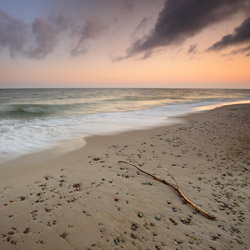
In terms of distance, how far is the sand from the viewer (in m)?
2.51

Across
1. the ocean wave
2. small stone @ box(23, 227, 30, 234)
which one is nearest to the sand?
small stone @ box(23, 227, 30, 234)

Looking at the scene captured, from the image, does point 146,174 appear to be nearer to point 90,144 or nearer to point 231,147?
point 90,144

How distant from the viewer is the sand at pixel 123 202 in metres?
2.51

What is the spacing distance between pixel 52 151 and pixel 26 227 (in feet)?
13.1

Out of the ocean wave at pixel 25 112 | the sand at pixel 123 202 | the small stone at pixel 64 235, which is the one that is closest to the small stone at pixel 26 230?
the sand at pixel 123 202

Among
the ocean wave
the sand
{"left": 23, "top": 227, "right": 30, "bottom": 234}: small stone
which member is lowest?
the ocean wave

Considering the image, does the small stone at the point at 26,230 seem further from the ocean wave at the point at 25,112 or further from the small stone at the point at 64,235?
the ocean wave at the point at 25,112

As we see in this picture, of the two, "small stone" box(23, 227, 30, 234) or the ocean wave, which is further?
the ocean wave

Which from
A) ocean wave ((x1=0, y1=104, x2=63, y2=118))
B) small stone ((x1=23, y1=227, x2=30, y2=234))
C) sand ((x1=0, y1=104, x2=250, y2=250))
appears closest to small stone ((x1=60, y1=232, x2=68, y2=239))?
sand ((x1=0, y1=104, x2=250, y2=250))

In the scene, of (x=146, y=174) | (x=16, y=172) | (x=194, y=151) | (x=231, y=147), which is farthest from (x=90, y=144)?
(x=231, y=147)

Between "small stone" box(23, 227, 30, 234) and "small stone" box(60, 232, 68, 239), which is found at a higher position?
"small stone" box(23, 227, 30, 234)

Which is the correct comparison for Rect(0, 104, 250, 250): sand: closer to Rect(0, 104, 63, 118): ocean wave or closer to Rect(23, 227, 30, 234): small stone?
Rect(23, 227, 30, 234): small stone

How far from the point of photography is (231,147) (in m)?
6.38

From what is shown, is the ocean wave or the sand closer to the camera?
the sand
